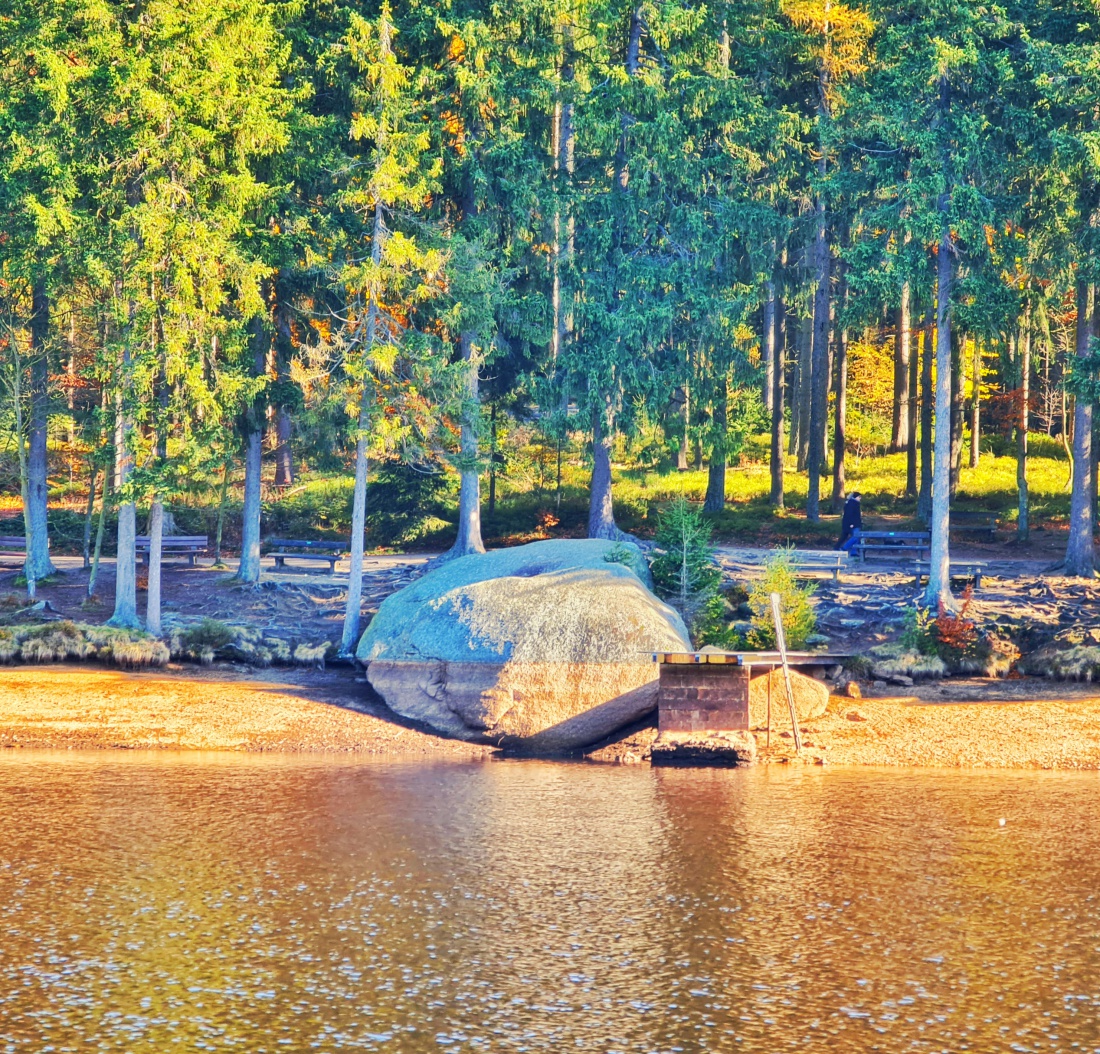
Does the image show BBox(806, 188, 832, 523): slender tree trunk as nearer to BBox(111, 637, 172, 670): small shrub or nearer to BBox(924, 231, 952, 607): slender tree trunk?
BBox(924, 231, 952, 607): slender tree trunk

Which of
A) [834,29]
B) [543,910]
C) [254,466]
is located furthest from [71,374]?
[543,910]

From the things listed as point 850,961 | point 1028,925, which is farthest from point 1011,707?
point 850,961

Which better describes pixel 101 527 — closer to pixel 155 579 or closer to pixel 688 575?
pixel 155 579

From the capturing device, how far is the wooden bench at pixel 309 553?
1256 inches

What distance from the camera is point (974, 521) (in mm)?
38469

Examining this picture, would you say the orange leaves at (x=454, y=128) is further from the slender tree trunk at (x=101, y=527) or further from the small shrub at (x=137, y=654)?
the small shrub at (x=137, y=654)

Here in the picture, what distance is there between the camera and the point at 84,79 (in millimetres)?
26250

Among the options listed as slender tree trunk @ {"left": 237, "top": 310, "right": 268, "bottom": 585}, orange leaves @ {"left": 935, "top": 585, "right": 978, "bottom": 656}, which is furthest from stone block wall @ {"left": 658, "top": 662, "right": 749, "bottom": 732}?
slender tree trunk @ {"left": 237, "top": 310, "right": 268, "bottom": 585}

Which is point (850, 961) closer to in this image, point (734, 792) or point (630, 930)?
point (630, 930)

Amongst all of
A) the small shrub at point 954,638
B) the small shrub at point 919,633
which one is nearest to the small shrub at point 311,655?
the small shrub at point 919,633

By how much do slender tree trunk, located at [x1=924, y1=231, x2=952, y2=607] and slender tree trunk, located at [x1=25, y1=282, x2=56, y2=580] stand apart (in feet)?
63.9

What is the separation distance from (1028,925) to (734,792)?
5.72 m

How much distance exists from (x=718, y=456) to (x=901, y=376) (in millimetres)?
8944

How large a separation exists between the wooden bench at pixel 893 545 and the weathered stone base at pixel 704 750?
12.2m
